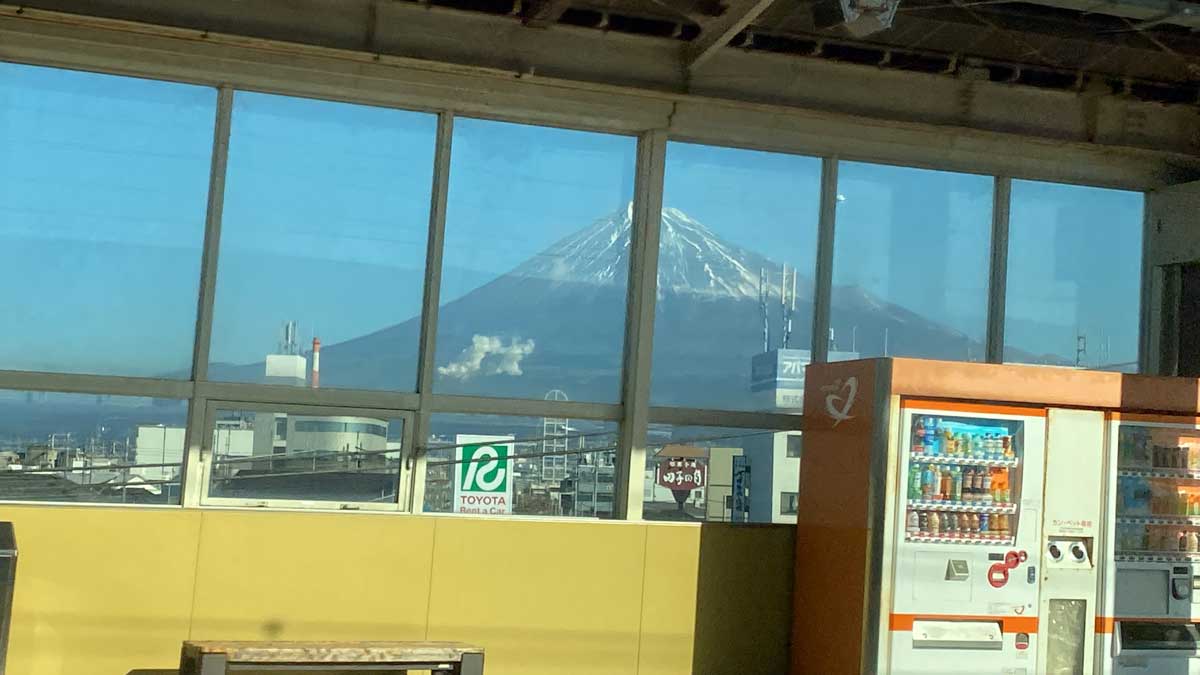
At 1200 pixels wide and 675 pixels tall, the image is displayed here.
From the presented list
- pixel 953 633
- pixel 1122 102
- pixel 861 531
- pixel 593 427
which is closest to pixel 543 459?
pixel 593 427

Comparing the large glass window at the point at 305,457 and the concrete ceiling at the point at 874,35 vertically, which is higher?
the concrete ceiling at the point at 874,35

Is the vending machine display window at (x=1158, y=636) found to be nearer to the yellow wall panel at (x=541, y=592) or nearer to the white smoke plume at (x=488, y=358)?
the yellow wall panel at (x=541, y=592)

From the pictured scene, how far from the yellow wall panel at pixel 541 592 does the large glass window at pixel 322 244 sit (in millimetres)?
1039

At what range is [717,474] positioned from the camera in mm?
7703

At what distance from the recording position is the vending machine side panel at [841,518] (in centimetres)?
655

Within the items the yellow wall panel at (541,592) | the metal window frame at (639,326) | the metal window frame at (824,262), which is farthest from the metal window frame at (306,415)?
the metal window frame at (824,262)

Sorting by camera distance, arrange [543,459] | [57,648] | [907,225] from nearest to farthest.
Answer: [57,648] → [543,459] → [907,225]

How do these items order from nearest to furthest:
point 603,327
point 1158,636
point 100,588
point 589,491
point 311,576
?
1. point 100,588
2. point 311,576
3. point 1158,636
4. point 589,491
5. point 603,327

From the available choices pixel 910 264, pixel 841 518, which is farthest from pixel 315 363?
pixel 910 264

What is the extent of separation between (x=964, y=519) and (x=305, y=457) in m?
3.52

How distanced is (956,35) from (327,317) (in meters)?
4.07

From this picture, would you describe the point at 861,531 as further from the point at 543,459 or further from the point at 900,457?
the point at 543,459

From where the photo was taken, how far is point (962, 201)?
8.21 metres

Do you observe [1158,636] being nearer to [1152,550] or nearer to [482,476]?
[1152,550]
